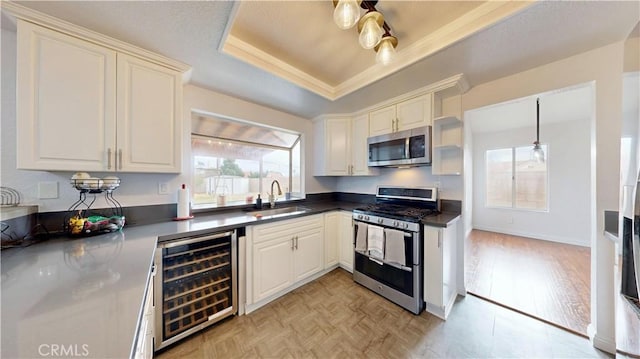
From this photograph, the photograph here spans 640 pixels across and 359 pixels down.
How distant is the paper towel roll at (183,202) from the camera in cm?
191

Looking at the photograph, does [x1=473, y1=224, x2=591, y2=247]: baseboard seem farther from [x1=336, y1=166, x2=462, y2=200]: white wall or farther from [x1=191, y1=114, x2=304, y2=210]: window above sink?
[x1=191, y1=114, x2=304, y2=210]: window above sink

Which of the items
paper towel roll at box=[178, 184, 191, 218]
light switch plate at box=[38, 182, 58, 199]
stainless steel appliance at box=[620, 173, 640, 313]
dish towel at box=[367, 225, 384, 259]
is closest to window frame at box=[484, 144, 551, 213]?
dish towel at box=[367, 225, 384, 259]

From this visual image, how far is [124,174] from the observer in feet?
5.65

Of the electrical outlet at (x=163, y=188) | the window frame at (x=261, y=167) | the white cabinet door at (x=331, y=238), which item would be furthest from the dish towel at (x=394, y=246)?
the electrical outlet at (x=163, y=188)

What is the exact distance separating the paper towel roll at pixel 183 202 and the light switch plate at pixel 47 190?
2.43 ft

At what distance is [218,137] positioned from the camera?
2.41m

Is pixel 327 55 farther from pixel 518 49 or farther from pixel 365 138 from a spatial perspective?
pixel 518 49

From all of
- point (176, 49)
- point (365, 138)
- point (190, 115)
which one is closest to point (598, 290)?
point (365, 138)

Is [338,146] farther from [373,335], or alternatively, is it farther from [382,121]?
[373,335]

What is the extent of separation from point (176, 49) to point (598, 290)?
3702 mm

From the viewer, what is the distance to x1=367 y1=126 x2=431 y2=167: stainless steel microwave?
213 cm

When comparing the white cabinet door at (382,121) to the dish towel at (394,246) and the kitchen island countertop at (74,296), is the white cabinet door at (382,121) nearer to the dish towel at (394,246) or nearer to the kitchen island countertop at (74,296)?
the dish towel at (394,246)

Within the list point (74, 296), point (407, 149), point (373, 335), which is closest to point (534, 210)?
point (407, 149)

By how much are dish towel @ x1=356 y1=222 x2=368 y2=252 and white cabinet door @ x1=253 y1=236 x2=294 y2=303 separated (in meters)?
0.76
